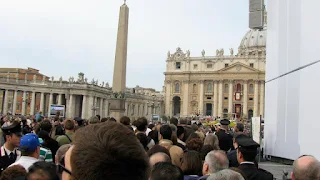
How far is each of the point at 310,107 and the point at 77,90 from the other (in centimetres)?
5655

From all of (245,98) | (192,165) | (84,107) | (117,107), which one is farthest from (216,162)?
(245,98)


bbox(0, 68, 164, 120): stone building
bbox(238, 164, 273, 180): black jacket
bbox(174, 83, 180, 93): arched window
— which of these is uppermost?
bbox(174, 83, 180, 93): arched window

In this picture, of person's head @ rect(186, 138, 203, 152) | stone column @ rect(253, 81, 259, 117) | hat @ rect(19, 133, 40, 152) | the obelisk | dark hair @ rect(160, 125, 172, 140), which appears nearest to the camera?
hat @ rect(19, 133, 40, 152)

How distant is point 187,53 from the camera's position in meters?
89.6

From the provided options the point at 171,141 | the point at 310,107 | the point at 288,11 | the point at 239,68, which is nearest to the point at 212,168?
the point at 171,141

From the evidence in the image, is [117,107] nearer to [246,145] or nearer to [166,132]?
[166,132]

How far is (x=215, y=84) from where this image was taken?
8569 centimetres

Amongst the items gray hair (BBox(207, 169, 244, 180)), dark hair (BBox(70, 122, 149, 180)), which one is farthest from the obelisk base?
dark hair (BBox(70, 122, 149, 180))

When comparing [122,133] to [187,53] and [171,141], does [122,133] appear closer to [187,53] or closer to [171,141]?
[171,141]

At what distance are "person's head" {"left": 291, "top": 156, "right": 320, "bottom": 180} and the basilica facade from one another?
76.8 m

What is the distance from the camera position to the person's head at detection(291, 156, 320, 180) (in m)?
3.53

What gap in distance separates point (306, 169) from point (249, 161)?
1.19m

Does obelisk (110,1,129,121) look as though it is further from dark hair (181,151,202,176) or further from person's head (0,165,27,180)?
person's head (0,165,27,180)

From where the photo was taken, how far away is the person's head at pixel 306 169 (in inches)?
139
